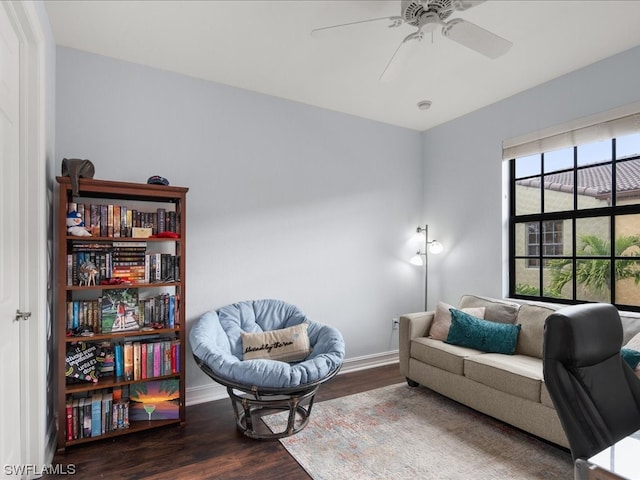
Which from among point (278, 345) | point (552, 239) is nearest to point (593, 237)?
point (552, 239)

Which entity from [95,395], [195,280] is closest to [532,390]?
[195,280]

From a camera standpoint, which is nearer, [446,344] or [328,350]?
[328,350]

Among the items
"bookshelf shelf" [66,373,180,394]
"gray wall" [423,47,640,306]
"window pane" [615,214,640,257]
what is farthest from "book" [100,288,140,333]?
"window pane" [615,214,640,257]

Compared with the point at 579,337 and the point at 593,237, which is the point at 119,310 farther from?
the point at 593,237

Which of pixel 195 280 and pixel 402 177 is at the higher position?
pixel 402 177

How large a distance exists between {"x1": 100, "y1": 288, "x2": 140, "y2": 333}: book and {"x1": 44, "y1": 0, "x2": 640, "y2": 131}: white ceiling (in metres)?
1.70

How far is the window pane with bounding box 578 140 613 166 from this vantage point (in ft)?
9.34

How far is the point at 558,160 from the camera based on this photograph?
3.18 metres

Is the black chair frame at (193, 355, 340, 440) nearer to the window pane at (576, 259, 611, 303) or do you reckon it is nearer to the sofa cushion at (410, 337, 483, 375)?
the sofa cushion at (410, 337, 483, 375)

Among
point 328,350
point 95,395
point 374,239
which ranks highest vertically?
point 374,239

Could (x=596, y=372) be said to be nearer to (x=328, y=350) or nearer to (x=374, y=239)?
(x=328, y=350)

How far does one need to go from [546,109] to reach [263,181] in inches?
98.2

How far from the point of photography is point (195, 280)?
295cm

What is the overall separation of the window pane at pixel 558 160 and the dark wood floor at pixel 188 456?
3.11 metres
